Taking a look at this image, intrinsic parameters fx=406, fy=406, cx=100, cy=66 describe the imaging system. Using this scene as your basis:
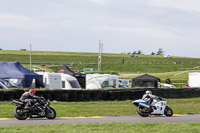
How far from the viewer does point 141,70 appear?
281 feet

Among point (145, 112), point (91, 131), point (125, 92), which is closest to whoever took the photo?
point (91, 131)

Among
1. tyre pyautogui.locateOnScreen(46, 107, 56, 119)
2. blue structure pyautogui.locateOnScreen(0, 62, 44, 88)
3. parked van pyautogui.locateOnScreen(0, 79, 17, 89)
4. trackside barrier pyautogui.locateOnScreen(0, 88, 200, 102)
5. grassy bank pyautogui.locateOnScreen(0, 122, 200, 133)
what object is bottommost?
grassy bank pyautogui.locateOnScreen(0, 122, 200, 133)

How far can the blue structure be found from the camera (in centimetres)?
2819

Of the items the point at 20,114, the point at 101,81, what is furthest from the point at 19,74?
the point at 20,114

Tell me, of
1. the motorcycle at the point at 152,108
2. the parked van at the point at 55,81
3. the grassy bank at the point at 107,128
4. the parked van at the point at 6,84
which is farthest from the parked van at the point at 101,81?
the grassy bank at the point at 107,128

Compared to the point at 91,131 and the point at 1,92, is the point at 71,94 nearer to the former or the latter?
the point at 1,92

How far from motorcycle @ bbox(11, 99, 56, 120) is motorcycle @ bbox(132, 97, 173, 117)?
3943mm

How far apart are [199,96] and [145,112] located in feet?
54.4

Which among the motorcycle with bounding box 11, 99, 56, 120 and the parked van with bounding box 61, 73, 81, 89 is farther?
the parked van with bounding box 61, 73, 81, 89

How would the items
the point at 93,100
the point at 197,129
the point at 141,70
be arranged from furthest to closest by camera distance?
the point at 141,70
the point at 93,100
the point at 197,129

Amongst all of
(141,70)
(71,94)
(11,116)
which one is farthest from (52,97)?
(141,70)

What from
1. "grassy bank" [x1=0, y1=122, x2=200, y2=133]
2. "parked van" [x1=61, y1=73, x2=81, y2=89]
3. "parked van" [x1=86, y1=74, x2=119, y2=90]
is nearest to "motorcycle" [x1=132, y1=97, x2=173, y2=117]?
"grassy bank" [x1=0, y1=122, x2=200, y2=133]

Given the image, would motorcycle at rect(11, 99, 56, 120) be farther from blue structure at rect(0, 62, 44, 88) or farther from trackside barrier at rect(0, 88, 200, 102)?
blue structure at rect(0, 62, 44, 88)

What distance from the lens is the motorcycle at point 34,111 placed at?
14.9m
